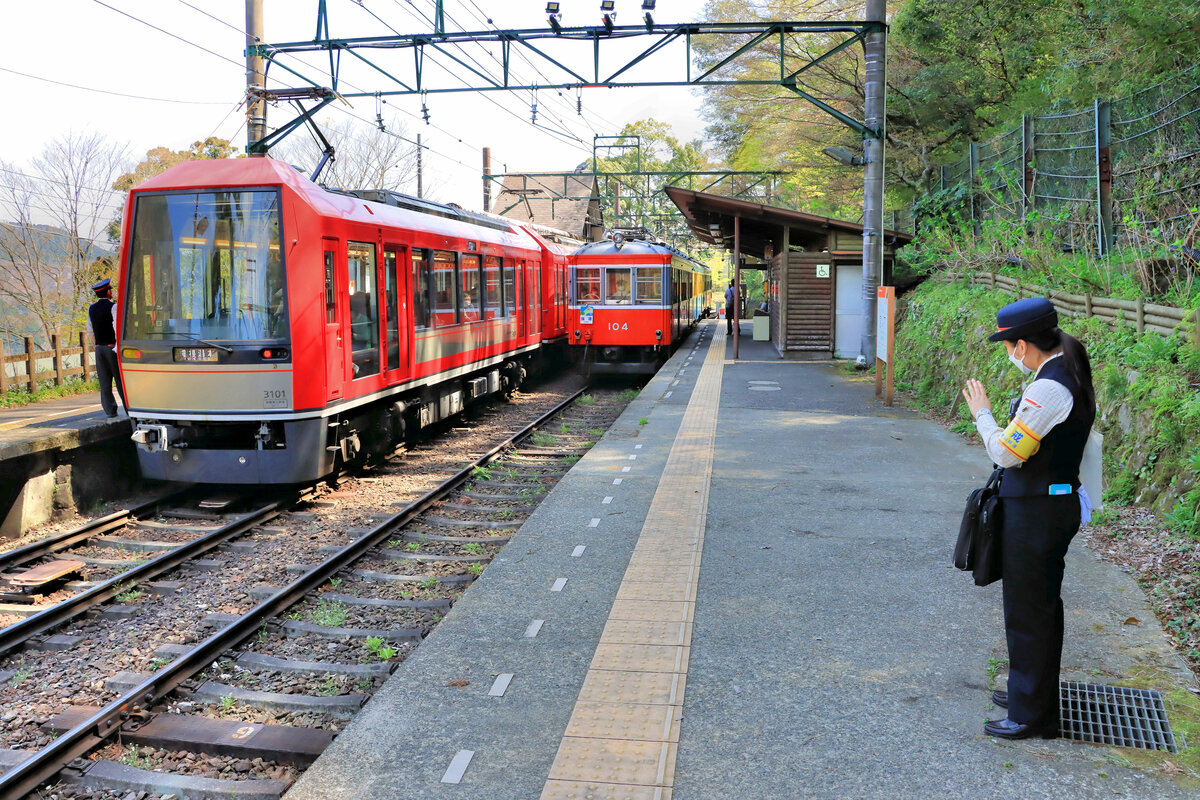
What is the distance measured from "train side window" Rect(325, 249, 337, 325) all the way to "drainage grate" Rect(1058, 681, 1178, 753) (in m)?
6.58

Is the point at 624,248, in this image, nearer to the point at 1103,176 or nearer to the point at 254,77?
the point at 254,77

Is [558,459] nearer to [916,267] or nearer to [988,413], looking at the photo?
[988,413]

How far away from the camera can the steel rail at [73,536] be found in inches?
266

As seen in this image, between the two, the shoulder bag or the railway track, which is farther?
the railway track

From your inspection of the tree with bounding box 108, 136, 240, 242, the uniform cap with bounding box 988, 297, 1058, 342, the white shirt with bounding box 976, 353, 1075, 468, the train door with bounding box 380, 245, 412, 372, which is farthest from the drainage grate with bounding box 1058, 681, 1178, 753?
the tree with bounding box 108, 136, 240, 242

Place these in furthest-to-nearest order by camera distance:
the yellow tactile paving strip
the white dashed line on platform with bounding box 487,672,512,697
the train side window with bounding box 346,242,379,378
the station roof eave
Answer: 1. the station roof eave
2. the train side window with bounding box 346,242,379,378
3. the white dashed line on platform with bounding box 487,672,512,697
4. the yellow tactile paving strip

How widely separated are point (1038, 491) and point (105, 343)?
30.9 feet

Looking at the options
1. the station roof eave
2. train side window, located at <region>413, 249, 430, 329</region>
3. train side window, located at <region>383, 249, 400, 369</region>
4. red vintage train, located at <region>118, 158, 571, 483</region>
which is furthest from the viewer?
the station roof eave

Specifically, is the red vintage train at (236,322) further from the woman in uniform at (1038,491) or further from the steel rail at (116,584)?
the woman in uniform at (1038,491)

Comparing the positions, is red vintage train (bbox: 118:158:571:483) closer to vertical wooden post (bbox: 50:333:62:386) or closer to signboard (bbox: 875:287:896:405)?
signboard (bbox: 875:287:896:405)

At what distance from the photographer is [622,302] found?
63.2ft

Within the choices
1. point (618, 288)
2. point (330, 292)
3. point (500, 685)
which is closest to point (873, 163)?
point (618, 288)

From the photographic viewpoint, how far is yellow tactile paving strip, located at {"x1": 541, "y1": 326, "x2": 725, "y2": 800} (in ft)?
11.3

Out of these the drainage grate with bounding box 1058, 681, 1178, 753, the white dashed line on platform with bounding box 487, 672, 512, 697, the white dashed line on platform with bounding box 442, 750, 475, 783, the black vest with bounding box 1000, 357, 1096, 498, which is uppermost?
the black vest with bounding box 1000, 357, 1096, 498
